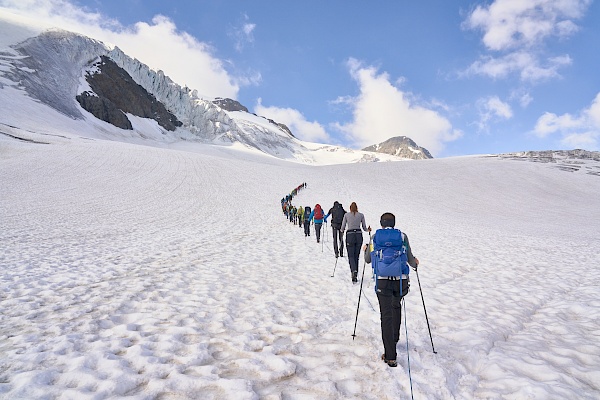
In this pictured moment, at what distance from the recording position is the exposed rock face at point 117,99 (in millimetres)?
98125

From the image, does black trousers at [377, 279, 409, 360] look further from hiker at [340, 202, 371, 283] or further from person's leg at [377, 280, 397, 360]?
hiker at [340, 202, 371, 283]

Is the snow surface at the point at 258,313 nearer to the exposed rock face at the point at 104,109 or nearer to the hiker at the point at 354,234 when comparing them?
the hiker at the point at 354,234

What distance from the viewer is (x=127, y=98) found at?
117 m

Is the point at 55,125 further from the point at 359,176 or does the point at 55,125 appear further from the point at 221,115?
the point at 221,115

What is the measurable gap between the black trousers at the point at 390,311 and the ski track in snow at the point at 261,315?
1.00ft

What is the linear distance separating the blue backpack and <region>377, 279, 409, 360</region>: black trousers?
0.16 meters

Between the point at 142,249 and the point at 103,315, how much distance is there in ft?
20.8

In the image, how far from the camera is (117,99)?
370ft

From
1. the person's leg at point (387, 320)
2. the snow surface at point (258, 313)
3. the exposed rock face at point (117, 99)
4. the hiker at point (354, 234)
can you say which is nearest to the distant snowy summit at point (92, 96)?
the exposed rock face at point (117, 99)

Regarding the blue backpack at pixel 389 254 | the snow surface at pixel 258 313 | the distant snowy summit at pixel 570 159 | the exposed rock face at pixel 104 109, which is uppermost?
the distant snowy summit at pixel 570 159

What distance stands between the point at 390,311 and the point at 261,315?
8.86 ft

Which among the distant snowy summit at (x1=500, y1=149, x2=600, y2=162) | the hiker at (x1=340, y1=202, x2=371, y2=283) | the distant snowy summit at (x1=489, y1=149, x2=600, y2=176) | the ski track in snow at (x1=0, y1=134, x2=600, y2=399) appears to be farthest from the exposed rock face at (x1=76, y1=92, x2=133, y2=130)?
the distant snowy summit at (x1=500, y1=149, x2=600, y2=162)

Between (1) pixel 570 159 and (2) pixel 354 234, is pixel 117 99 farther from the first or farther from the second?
(1) pixel 570 159

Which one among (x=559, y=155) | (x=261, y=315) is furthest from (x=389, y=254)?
(x=559, y=155)
